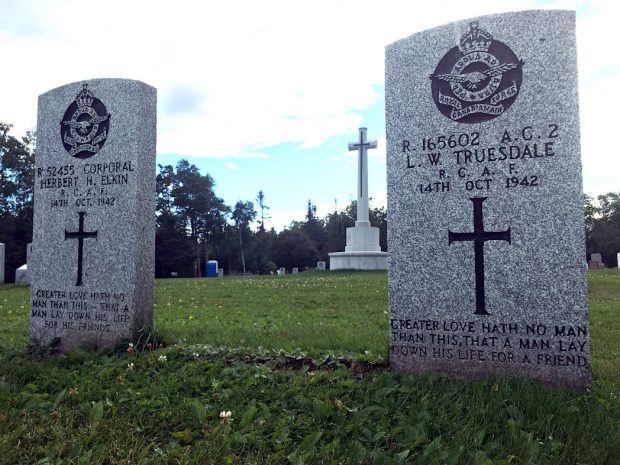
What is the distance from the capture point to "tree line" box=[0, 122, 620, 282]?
160ft

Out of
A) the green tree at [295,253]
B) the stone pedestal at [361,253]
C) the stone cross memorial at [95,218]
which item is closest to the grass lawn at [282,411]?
the stone cross memorial at [95,218]

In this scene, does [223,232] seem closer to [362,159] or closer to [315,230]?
[315,230]

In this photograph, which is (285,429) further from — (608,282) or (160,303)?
(608,282)

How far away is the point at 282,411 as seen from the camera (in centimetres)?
333

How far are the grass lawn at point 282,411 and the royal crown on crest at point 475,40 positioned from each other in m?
2.56

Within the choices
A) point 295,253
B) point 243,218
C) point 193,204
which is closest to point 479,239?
point 193,204

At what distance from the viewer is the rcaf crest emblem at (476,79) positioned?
13.5 feet

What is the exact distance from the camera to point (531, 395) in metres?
3.40

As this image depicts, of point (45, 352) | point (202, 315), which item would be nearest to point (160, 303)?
point (202, 315)

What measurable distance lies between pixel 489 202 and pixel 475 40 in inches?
51.4

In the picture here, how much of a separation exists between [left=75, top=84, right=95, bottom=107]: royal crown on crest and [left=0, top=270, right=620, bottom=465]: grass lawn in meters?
2.69

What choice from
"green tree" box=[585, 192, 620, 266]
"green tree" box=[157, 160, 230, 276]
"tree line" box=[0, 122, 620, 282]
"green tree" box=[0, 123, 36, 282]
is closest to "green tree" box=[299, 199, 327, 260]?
"tree line" box=[0, 122, 620, 282]

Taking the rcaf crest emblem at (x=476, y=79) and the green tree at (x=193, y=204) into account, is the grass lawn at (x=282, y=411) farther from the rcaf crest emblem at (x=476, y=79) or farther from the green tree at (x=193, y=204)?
the green tree at (x=193, y=204)

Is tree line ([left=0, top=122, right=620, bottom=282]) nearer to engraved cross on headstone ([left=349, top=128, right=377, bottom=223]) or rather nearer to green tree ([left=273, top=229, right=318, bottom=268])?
green tree ([left=273, top=229, right=318, bottom=268])
